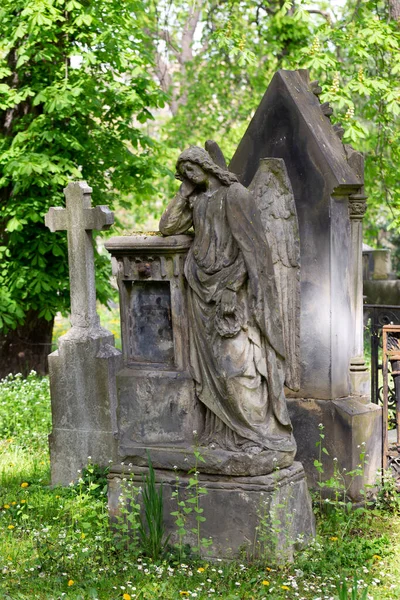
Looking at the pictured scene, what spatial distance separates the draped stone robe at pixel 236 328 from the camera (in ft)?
18.9

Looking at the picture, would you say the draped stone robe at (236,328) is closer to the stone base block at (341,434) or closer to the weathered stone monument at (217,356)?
the weathered stone monument at (217,356)

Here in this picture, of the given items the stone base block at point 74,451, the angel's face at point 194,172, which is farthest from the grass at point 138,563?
the angel's face at point 194,172

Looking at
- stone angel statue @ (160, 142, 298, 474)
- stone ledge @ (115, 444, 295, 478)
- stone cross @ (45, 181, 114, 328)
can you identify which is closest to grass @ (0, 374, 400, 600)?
stone ledge @ (115, 444, 295, 478)

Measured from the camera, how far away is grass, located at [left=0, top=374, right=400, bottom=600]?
520cm

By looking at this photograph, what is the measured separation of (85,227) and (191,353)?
2283 millimetres

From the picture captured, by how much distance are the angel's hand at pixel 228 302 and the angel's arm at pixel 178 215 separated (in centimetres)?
60

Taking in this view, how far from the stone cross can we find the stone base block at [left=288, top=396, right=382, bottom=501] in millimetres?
2006

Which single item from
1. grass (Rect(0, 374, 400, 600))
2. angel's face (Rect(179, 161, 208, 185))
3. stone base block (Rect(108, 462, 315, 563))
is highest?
angel's face (Rect(179, 161, 208, 185))

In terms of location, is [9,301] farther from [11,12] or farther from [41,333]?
[11,12]

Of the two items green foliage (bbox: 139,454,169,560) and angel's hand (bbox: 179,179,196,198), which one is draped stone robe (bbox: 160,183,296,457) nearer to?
angel's hand (bbox: 179,179,196,198)

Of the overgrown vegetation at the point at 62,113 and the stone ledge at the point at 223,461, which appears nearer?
the stone ledge at the point at 223,461

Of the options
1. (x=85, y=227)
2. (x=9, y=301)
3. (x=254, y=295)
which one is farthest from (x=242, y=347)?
(x=9, y=301)

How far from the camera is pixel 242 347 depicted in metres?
5.81

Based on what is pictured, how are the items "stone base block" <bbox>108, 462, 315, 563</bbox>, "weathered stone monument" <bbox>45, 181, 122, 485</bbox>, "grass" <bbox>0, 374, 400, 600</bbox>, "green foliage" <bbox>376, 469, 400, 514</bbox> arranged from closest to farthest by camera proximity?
"grass" <bbox>0, 374, 400, 600</bbox>, "stone base block" <bbox>108, 462, 315, 563</bbox>, "green foliage" <bbox>376, 469, 400, 514</bbox>, "weathered stone monument" <bbox>45, 181, 122, 485</bbox>
